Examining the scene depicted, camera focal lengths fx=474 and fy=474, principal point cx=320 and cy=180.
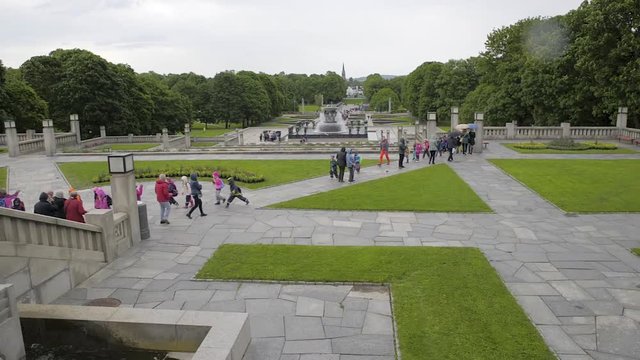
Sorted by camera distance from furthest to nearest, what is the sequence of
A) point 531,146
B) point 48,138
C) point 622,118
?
point 622,118
point 48,138
point 531,146

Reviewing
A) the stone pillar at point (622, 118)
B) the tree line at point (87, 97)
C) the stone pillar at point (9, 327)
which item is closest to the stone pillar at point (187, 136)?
the tree line at point (87, 97)

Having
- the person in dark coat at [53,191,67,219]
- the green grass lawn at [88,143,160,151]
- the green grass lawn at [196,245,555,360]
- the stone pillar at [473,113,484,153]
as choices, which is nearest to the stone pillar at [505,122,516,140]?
the stone pillar at [473,113,484,153]

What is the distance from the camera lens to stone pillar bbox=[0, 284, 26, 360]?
21.0 feet

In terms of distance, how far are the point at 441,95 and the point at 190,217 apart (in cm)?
6007

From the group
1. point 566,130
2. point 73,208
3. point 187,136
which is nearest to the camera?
point 73,208

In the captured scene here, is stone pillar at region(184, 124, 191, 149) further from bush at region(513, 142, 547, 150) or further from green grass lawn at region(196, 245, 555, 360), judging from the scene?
green grass lawn at region(196, 245, 555, 360)

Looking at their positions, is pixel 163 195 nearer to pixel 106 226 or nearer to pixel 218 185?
pixel 218 185

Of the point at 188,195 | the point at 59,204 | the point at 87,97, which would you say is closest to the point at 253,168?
the point at 188,195

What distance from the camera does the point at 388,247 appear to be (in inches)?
492

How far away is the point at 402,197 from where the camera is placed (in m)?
18.3

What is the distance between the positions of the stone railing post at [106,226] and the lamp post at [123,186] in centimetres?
100

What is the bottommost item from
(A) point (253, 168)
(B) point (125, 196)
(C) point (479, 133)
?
(A) point (253, 168)

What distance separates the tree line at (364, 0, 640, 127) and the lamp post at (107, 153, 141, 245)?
105 ft

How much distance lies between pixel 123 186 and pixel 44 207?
192 centimetres
